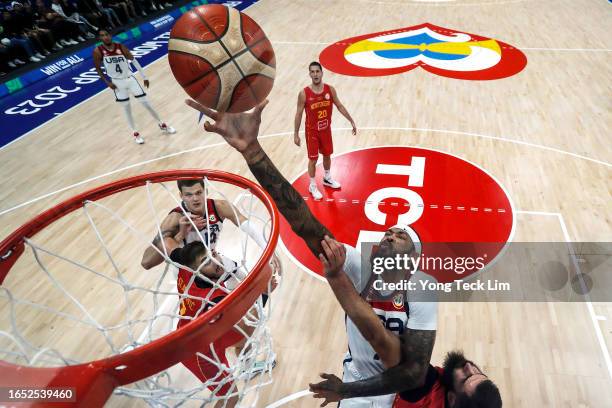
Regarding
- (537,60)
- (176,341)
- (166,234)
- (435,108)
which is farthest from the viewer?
(537,60)

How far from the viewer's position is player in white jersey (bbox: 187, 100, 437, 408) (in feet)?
5.77

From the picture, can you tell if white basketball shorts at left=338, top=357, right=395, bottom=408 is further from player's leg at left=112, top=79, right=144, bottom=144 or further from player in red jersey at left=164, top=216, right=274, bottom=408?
player's leg at left=112, top=79, right=144, bottom=144

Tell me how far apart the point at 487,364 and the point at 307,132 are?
3.10 m

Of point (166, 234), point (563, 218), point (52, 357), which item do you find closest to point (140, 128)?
point (166, 234)

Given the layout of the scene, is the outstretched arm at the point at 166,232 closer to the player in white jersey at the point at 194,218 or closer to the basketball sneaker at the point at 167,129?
the player in white jersey at the point at 194,218

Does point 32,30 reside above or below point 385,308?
above

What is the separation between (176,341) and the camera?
1474mm

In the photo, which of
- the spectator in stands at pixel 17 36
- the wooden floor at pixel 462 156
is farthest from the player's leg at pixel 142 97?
the spectator in stands at pixel 17 36

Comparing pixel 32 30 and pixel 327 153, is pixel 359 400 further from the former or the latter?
pixel 32 30

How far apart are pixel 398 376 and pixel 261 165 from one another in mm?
1243

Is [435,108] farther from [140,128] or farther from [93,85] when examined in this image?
[93,85]

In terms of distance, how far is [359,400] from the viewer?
2572mm

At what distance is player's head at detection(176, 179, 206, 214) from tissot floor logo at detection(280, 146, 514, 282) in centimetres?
160

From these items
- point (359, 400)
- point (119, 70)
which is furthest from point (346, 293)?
→ point (119, 70)
